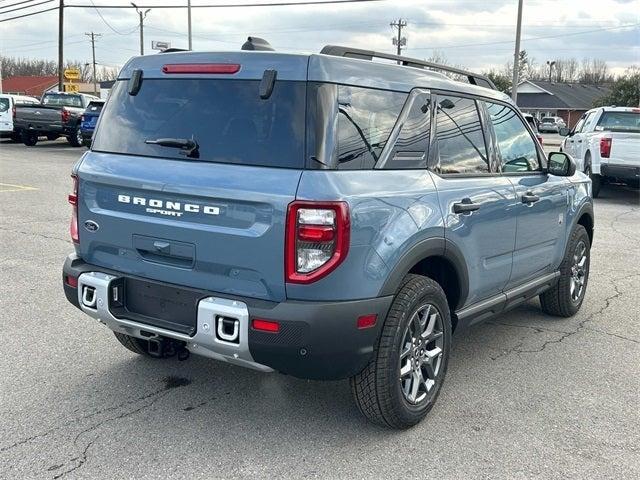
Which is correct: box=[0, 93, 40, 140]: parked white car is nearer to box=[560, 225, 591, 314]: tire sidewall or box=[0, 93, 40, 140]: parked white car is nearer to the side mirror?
box=[560, 225, 591, 314]: tire sidewall

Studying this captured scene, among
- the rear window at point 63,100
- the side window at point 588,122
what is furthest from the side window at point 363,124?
the rear window at point 63,100

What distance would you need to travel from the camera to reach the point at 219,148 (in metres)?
3.25

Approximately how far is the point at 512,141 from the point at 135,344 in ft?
9.77

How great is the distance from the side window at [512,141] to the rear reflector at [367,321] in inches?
72.6

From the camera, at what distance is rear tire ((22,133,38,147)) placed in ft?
77.5

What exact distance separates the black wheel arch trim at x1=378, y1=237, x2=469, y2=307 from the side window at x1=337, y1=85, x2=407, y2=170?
1.65 feet

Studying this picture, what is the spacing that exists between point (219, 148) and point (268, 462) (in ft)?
5.12

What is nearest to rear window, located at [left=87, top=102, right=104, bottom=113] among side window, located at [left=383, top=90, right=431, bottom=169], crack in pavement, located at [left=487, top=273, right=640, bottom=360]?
crack in pavement, located at [left=487, top=273, right=640, bottom=360]

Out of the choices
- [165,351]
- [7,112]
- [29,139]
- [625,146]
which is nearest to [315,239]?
[165,351]

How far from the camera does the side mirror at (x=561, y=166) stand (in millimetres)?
4895

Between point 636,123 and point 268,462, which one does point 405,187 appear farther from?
point 636,123

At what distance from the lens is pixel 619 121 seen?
48.0ft

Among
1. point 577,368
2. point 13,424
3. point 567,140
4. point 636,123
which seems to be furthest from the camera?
point 567,140

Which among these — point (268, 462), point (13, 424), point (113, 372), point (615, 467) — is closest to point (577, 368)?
point (615, 467)
